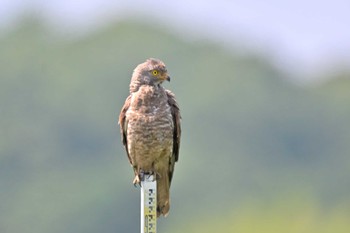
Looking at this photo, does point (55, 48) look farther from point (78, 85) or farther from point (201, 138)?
point (201, 138)

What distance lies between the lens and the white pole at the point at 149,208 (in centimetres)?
1812

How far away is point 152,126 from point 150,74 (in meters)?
0.65

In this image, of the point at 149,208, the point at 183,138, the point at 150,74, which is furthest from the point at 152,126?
the point at 183,138

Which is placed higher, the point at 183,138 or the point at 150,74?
the point at 183,138

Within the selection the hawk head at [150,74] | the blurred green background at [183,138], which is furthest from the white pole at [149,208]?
the blurred green background at [183,138]

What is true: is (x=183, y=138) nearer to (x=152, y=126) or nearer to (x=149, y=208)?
(x=152, y=126)

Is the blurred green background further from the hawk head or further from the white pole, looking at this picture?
the white pole

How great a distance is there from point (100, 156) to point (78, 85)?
15392 mm

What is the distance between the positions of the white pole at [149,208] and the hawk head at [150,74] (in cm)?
161

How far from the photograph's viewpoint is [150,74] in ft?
66.8

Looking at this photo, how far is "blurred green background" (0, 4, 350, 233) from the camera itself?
250 feet

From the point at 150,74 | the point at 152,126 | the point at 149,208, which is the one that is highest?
the point at 150,74

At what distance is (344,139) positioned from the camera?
306 feet

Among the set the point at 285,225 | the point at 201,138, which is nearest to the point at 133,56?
the point at 201,138
